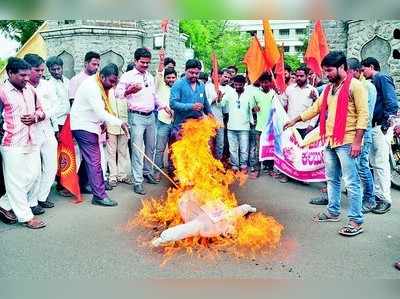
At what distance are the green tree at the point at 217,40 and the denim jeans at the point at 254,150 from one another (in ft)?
38.6

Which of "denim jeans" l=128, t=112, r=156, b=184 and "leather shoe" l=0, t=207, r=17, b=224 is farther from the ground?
"denim jeans" l=128, t=112, r=156, b=184

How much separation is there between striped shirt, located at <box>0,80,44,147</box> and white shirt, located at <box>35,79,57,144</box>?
22cm

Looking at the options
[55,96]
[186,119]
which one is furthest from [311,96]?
[55,96]

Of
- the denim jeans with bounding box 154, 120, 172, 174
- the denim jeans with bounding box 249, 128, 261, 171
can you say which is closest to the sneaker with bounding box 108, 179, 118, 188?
the denim jeans with bounding box 154, 120, 172, 174

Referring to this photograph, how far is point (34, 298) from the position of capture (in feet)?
10.8

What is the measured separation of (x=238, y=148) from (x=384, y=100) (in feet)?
8.88

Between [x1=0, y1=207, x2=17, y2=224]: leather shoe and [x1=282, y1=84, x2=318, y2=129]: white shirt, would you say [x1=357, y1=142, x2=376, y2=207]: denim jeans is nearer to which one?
[x1=282, y1=84, x2=318, y2=129]: white shirt

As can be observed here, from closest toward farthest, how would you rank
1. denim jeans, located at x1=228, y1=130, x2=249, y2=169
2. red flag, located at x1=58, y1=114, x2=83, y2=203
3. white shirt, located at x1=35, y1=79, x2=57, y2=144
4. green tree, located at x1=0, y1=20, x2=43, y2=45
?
1. white shirt, located at x1=35, y1=79, x2=57, y2=144
2. red flag, located at x1=58, y1=114, x2=83, y2=203
3. denim jeans, located at x1=228, y1=130, x2=249, y2=169
4. green tree, located at x1=0, y1=20, x2=43, y2=45

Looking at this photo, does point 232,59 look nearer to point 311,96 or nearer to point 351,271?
point 311,96

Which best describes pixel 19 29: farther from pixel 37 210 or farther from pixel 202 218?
pixel 202 218

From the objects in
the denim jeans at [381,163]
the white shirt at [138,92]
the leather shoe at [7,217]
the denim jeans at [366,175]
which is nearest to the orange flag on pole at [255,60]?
the white shirt at [138,92]

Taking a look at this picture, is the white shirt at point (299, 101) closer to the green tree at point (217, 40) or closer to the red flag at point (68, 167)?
the red flag at point (68, 167)

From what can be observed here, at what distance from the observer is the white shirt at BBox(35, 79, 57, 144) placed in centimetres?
514

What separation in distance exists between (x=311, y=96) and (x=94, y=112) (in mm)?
3155
